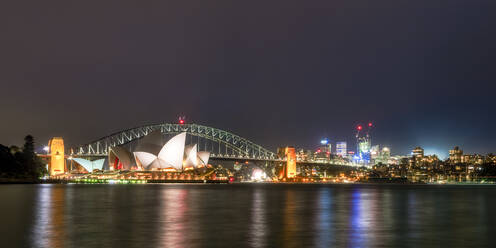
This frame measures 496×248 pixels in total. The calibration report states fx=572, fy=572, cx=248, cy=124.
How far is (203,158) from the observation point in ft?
447

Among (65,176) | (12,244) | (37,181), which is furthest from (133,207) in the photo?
(65,176)

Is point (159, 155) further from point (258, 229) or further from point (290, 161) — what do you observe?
point (258, 229)

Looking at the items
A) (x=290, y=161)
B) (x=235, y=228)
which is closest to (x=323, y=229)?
(x=235, y=228)

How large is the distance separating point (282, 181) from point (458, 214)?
12491cm

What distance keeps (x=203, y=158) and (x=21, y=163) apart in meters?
43.3

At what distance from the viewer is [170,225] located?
1161 inches

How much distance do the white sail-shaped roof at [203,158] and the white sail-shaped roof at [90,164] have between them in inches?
1257

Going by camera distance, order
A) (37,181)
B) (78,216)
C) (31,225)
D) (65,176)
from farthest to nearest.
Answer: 1. (65,176)
2. (37,181)
3. (78,216)
4. (31,225)

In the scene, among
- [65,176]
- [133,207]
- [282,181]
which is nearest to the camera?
[133,207]

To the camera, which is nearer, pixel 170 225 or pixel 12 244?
pixel 12 244

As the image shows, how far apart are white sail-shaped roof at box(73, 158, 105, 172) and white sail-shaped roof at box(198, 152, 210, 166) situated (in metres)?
31.9

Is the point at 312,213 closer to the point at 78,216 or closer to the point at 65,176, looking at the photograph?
the point at 78,216

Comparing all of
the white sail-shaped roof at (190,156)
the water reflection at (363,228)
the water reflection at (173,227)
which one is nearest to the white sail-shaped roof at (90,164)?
the white sail-shaped roof at (190,156)

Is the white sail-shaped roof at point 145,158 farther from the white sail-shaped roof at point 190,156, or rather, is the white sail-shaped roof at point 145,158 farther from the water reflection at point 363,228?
the water reflection at point 363,228
